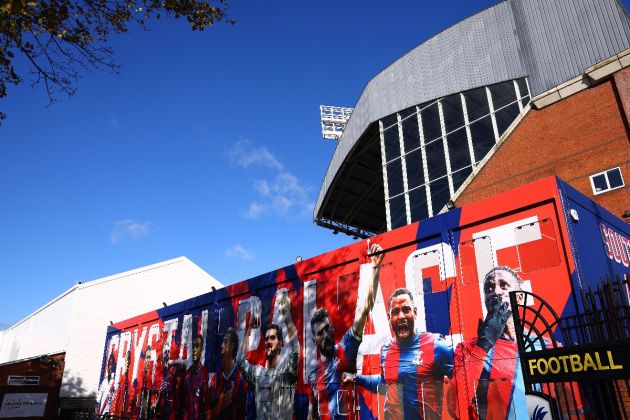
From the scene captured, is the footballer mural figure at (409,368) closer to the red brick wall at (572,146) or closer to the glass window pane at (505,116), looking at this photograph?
the red brick wall at (572,146)

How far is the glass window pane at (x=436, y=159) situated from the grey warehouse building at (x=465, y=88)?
0.06m

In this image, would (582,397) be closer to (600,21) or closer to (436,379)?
(436,379)

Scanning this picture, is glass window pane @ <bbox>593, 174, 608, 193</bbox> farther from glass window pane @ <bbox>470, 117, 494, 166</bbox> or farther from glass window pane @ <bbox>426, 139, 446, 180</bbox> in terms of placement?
glass window pane @ <bbox>426, 139, 446, 180</bbox>

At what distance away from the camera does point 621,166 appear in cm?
1645

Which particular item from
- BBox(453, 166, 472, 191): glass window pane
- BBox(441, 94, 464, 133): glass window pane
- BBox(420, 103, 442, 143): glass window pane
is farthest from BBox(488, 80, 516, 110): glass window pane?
BBox(453, 166, 472, 191): glass window pane

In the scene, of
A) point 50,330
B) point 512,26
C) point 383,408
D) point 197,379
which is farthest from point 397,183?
point 50,330

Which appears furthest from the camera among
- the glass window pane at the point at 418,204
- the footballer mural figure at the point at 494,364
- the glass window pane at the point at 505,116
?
the glass window pane at the point at 418,204

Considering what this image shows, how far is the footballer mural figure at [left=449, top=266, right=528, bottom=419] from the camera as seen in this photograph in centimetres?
906

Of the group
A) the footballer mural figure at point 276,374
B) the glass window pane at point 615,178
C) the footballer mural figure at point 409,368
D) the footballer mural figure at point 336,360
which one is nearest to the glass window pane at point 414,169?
the glass window pane at point 615,178

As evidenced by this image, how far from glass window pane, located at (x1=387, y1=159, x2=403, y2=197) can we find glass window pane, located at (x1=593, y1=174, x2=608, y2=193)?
41.4 feet

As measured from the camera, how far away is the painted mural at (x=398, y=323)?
953cm

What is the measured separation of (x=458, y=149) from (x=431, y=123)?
109 inches

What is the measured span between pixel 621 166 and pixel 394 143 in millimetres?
15108

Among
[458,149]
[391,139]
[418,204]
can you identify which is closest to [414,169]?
[418,204]
